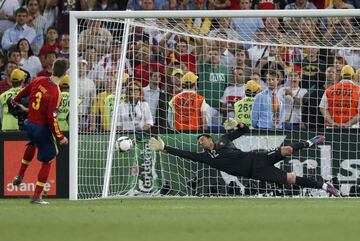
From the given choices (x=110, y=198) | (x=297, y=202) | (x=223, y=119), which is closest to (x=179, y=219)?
(x=297, y=202)

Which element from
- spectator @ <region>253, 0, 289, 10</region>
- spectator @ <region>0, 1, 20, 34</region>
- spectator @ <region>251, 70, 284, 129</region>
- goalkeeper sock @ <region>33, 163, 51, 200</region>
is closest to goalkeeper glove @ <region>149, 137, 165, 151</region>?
spectator @ <region>251, 70, 284, 129</region>

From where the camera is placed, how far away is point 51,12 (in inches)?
942

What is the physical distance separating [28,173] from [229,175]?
131 inches

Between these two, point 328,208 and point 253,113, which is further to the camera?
point 253,113

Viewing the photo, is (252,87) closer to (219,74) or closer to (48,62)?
(219,74)

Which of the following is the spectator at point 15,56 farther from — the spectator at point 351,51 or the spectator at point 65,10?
the spectator at point 351,51

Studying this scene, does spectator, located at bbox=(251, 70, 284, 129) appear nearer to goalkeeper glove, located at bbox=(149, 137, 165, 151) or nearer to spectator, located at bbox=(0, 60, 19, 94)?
goalkeeper glove, located at bbox=(149, 137, 165, 151)

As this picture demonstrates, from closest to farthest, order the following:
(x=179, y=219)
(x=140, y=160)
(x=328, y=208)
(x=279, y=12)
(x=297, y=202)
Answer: (x=179, y=219)
(x=328, y=208)
(x=297, y=202)
(x=279, y=12)
(x=140, y=160)

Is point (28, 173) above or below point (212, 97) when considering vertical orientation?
below

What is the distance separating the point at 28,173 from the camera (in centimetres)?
1925

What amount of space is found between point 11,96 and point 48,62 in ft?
8.33

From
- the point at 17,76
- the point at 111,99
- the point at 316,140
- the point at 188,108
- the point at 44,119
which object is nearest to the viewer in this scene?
the point at 44,119

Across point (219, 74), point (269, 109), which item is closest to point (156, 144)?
point (219, 74)

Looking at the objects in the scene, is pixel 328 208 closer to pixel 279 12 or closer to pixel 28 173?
pixel 279 12
